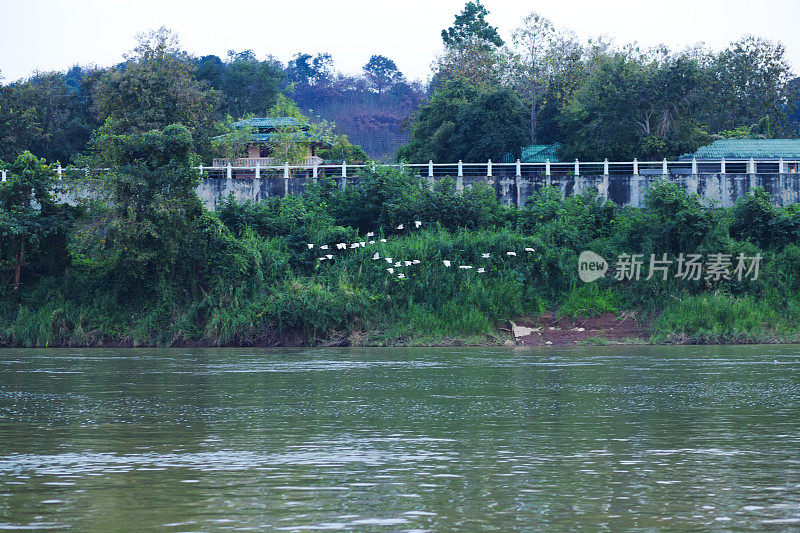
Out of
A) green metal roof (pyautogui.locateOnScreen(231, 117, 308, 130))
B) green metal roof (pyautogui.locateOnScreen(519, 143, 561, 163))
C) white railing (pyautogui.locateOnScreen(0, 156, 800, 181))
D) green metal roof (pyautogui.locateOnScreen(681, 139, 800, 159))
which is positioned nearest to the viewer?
white railing (pyautogui.locateOnScreen(0, 156, 800, 181))

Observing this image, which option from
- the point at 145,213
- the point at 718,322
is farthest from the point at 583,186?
the point at 145,213

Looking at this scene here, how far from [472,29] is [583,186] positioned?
121ft

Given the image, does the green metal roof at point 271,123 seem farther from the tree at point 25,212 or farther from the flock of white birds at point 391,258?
the tree at point 25,212

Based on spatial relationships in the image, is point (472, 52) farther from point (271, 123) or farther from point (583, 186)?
→ point (583, 186)

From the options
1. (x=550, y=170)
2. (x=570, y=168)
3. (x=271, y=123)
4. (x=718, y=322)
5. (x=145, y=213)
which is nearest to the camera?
(x=145, y=213)

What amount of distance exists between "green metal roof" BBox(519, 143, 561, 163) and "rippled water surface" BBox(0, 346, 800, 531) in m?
34.4

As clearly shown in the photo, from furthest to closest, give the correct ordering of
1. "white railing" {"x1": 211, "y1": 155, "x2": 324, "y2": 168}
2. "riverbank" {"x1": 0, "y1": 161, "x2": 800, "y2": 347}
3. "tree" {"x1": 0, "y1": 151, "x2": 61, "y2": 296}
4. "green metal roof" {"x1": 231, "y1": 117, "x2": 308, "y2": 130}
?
1. "green metal roof" {"x1": 231, "y1": 117, "x2": 308, "y2": 130}
2. "white railing" {"x1": 211, "y1": 155, "x2": 324, "y2": 168}
3. "tree" {"x1": 0, "y1": 151, "x2": 61, "y2": 296}
4. "riverbank" {"x1": 0, "y1": 161, "x2": 800, "y2": 347}

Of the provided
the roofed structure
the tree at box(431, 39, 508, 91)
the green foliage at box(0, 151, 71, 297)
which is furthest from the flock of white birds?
the tree at box(431, 39, 508, 91)

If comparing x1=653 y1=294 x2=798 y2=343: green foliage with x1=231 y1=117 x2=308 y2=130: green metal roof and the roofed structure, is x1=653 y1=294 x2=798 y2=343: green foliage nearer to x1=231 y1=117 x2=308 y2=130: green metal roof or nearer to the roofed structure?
the roofed structure

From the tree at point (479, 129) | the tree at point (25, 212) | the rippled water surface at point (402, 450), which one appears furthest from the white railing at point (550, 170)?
the rippled water surface at point (402, 450)

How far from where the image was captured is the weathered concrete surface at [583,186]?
1884 inches

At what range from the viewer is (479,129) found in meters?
56.1

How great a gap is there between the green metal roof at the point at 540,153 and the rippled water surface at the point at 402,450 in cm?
3442

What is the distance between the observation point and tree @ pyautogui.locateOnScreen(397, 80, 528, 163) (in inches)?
2192
